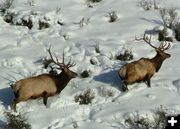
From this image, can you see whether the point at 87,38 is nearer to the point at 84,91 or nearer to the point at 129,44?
the point at 129,44

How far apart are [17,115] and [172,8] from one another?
5.46 m

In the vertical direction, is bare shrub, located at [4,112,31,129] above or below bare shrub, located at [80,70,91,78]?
below

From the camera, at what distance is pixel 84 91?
11.5 m

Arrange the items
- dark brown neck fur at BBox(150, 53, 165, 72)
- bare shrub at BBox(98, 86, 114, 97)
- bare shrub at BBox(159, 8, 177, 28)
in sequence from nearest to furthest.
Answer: bare shrub at BBox(98, 86, 114, 97) < dark brown neck fur at BBox(150, 53, 165, 72) < bare shrub at BBox(159, 8, 177, 28)

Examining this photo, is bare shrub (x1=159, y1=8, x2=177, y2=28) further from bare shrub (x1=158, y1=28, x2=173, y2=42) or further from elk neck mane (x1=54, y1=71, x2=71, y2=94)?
elk neck mane (x1=54, y1=71, x2=71, y2=94)

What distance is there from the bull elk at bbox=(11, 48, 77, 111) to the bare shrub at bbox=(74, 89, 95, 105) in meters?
0.42

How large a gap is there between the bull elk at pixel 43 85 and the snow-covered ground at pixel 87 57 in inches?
6.8

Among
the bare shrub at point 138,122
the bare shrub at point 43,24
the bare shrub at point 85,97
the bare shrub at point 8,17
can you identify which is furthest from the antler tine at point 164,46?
the bare shrub at point 8,17

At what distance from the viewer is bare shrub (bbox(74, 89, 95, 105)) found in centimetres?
1125

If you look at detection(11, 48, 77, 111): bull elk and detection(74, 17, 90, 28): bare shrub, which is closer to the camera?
detection(11, 48, 77, 111): bull elk

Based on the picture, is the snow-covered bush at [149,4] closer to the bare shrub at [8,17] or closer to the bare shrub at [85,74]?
the bare shrub at [8,17]

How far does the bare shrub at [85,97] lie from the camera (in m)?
11.3

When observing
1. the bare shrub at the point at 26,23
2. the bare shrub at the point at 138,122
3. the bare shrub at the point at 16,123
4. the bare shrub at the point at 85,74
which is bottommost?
the bare shrub at the point at 16,123

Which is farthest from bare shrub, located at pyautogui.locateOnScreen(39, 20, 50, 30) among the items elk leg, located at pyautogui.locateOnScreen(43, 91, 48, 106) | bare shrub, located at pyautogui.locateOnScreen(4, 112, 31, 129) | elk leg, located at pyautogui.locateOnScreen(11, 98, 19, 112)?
bare shrub, located at pyautogui.locateOnScreen(4, 112, 31, 129)
